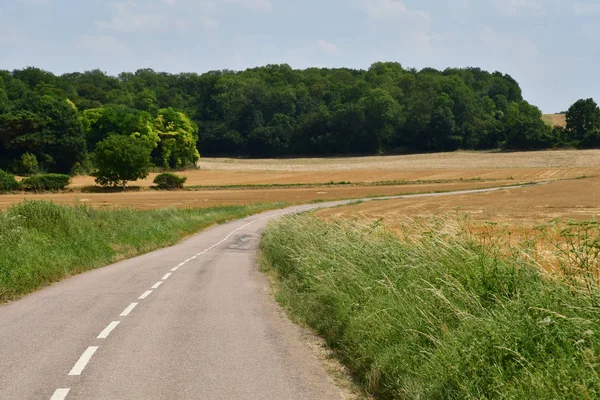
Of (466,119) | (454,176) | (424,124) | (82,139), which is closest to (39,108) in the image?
(82,139)

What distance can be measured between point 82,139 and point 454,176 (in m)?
67.4

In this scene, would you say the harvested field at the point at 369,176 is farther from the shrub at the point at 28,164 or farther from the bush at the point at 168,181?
the shrub at the point at 28,164

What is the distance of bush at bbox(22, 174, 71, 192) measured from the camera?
98825 millimetres

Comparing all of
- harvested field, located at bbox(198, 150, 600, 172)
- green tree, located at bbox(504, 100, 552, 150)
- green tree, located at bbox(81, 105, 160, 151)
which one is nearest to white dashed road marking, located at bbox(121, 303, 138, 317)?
harvested field, located at bbox(198, 150, 600, 172)

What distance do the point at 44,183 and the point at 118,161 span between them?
11333 millimetres

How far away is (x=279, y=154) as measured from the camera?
574 feet

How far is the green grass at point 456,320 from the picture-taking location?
20.5 feet

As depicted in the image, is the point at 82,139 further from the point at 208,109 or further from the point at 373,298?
the point at 373,298

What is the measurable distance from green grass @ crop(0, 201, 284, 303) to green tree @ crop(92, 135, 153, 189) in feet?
203

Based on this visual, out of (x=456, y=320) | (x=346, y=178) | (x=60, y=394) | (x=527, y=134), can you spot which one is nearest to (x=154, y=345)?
(x=60, y=394)

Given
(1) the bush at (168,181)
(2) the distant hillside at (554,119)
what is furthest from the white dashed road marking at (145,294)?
(2) the distant hillside at (554,119)

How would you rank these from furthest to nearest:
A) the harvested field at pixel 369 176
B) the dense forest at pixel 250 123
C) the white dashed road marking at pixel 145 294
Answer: the dense forest at pixel 250 123 < the harvested field at pixel 369 176 < the white dashed road marking at pixel 145 294

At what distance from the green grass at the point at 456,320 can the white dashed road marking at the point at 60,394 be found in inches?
144

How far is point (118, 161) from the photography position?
10369 cm
